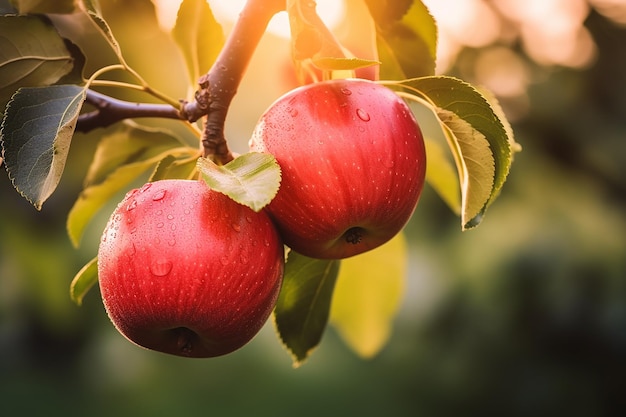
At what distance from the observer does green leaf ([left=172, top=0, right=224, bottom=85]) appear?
2.76 ft

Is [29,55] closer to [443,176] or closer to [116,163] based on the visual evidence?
[116,163]

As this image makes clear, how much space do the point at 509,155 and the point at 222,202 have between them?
0.84 ft

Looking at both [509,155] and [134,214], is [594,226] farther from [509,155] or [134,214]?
[134,214]

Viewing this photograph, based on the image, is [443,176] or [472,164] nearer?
[472,164]

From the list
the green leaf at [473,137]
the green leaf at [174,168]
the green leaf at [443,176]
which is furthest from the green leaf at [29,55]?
the green leaf at [443,176]

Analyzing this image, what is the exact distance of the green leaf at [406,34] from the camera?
0.69m

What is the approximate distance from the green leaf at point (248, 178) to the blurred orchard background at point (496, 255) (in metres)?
0.69

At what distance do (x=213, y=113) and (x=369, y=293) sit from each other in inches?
18.3

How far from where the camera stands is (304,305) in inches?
31.1

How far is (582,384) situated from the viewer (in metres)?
2.31

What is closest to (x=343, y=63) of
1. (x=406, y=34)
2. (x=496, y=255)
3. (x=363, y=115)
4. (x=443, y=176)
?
(x=363, y=115)

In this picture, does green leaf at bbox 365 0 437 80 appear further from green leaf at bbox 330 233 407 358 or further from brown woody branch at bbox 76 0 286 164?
green leaf at bbox 330 233 407 358

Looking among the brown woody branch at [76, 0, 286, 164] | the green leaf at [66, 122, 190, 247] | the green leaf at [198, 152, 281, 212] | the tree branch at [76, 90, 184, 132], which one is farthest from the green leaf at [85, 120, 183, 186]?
the green leaf at [198, 152, 281, 212]

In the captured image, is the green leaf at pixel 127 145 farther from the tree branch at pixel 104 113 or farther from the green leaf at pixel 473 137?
the green leaf at pixel 473 137
